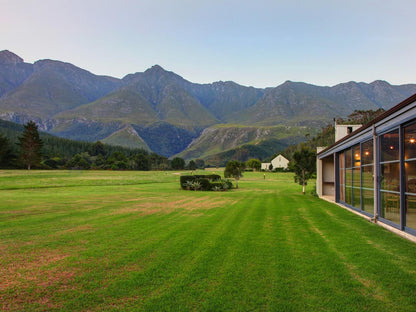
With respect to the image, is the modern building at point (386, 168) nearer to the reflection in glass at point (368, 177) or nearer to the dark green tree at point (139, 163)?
the reflection in glass at point (368, 177)

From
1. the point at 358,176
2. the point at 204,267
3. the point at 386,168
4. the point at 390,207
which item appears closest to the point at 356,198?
the point at 358,176

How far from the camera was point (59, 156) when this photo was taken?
92.4 metres

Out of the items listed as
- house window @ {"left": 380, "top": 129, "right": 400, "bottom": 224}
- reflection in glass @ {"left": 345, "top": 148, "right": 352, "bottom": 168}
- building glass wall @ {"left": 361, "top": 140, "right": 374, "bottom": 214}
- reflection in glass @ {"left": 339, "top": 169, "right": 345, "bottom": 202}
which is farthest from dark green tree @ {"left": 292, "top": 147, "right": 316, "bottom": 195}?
house window @ {"left": 380, "top": 129, "right": 400, "bottom": 224}

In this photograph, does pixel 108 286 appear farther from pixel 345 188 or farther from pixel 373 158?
pixel 345 188

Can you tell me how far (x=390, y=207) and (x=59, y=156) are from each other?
103 metres

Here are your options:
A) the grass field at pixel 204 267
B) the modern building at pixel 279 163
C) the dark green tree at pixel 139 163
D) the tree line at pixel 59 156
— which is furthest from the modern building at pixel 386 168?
the modern building at pixel 279 163

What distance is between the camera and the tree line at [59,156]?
6450 cm

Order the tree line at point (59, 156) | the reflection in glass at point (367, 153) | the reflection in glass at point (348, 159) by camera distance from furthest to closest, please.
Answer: the tree line at point (59, 156) < the reflection in glass at point (348, 159) < the reflection in glass at point (367, 153)

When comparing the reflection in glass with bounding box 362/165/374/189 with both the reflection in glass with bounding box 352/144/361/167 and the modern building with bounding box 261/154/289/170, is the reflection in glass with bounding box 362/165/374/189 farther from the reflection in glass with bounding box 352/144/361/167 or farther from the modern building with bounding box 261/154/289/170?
the modern building with bounding box 261/154/289/170

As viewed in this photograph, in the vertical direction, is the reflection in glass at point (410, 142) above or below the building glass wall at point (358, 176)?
above

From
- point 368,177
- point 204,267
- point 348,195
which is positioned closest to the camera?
point 204,267

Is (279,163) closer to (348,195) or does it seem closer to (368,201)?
(348,195)

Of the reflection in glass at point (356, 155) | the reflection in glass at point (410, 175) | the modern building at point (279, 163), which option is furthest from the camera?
the modern building at point (279, 163)

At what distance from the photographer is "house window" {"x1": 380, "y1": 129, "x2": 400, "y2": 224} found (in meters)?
7.92
